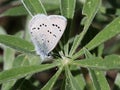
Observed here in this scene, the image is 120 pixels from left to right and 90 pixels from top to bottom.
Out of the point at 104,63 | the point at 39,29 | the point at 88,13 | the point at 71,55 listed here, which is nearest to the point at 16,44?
the point at 39,29

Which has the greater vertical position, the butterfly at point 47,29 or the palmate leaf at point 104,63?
the butterfly at point 47,29

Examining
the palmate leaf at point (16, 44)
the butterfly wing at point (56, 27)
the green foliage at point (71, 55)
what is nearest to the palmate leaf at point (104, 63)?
the green foliage at point (71, 55)

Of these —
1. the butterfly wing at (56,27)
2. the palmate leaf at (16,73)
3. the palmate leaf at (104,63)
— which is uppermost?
the butterfly wing at (56,27)

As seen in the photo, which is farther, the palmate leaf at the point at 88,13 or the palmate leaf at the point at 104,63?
the palmate leaf at the point at 88,13

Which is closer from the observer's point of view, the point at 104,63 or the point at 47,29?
the point at 104,63

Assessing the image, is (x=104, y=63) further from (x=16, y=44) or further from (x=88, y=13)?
(x=16, y=44)

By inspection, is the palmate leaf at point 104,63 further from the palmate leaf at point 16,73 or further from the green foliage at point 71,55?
the palmate leaf at point 16,73

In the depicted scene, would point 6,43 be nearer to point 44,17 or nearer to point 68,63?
point 44,17

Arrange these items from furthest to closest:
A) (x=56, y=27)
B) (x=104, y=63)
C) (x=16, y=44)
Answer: (x=16, y=44)
(x=56, y=27)
(x=104, y=63)

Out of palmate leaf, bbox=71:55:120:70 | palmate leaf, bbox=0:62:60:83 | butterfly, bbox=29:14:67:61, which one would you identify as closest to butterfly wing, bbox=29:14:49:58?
butterfly, bbox=29:14:67:61
